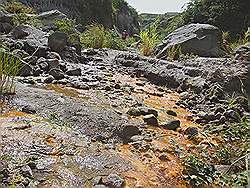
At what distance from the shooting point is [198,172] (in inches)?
141

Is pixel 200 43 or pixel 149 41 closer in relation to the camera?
pixel 200 43

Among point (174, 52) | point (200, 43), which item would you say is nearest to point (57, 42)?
point (174, 52)

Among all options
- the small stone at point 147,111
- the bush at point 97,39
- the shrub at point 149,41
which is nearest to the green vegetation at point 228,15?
the bush at point 97,39

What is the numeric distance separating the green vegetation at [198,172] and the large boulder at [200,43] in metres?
6.40

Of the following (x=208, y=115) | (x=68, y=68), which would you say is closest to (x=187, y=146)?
(x=208, y=115)

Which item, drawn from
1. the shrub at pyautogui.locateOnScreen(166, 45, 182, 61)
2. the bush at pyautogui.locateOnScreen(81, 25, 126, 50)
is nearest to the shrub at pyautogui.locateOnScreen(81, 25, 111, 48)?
the bush at pyautogui.locateOnScreen(81, 25, 126, 50)

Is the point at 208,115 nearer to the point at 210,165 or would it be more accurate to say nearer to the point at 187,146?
the point at 187,146

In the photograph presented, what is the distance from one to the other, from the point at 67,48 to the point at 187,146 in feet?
16.0

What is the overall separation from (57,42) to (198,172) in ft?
17.4

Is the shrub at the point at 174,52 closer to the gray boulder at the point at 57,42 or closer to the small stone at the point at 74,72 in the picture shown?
the gray boulder at the point at 57,42

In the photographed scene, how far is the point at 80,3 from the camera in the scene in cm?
2153

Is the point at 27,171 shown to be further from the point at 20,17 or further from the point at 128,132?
the point at 20,17

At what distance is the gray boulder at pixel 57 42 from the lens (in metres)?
8.15

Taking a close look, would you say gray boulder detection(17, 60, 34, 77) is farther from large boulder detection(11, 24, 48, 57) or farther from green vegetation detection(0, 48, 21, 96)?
green vegetation detection(0, 48, 21, 96)
